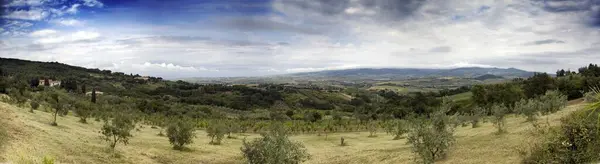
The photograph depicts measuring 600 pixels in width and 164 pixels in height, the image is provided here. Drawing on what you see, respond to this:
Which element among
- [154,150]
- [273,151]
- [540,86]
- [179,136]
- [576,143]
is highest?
[540,86]

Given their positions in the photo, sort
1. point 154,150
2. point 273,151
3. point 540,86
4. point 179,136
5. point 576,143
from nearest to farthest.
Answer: point 576,143
point 273,151
point 154,150
point 179,136
point 540,86

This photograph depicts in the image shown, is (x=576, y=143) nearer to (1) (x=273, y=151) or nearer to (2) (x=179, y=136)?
(1) (x=273, y=151)

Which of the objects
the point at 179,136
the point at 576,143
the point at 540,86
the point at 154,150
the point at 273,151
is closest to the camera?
the point at 576,143

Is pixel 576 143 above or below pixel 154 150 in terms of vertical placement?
above

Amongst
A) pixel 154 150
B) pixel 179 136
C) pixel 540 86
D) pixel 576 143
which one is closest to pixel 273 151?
pixel 576 143

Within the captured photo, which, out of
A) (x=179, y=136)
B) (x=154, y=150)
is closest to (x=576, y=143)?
(x=154, y=150)

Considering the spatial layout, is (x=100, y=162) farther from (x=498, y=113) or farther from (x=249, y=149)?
(x=498, y=113)

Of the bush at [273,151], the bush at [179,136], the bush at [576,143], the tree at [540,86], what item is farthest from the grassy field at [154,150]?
the tree at [540,86]

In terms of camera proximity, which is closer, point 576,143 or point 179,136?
point 576,143

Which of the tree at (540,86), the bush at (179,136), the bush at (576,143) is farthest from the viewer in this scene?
the tree at (540,86)

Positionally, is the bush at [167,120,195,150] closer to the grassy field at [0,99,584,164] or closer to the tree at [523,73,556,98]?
the grassy field at [0,99,584,164]

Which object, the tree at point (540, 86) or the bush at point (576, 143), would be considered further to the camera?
the tree at point (540, 86)

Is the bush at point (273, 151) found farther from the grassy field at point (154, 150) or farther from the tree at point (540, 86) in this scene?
the tree at point (540, 86)

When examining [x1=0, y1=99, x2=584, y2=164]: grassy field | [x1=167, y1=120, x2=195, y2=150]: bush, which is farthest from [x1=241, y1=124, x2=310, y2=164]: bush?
[x1=167, y1=120, x2=195, y2=150]: bush
